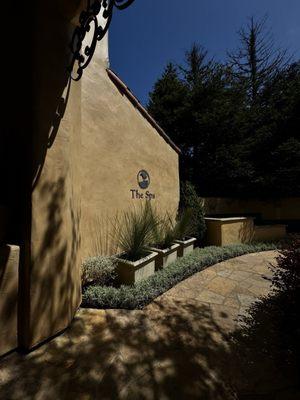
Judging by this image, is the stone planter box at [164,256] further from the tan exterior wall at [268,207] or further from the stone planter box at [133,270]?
the tan exterior wall at [268,207]

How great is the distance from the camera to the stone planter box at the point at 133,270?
13.9ft

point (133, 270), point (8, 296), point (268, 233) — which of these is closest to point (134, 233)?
point (133, 270)

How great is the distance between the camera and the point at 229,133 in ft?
33.2

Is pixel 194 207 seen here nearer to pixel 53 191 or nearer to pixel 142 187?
pixel 142 187

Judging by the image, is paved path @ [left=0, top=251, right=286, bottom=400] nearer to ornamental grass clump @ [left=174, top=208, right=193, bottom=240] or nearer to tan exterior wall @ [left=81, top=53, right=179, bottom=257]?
tan exterior wall @ [left=81, top=53, right=179, bottom=257]

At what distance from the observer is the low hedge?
361cm

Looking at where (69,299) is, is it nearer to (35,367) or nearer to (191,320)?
(35,367)

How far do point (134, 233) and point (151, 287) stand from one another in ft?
3.91

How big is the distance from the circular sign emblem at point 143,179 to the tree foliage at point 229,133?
4065 millimetres

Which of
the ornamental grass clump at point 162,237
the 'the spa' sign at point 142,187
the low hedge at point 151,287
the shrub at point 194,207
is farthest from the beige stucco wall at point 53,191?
the shrub at point 194,207

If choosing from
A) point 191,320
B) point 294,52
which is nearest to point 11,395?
point 191,320

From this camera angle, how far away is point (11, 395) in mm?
2084

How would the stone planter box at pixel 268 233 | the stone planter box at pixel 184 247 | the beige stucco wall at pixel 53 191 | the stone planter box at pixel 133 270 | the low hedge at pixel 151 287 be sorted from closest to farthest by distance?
the beige stucco wall at pixel 53 191 → the low hedge at pixel 151 287 → the stone planter box at pixel 133 270 → the stone planter box at pixel 184 247 → the stone planter box at pixel 268 233

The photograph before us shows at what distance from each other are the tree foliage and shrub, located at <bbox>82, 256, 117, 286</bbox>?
653 centimetres
